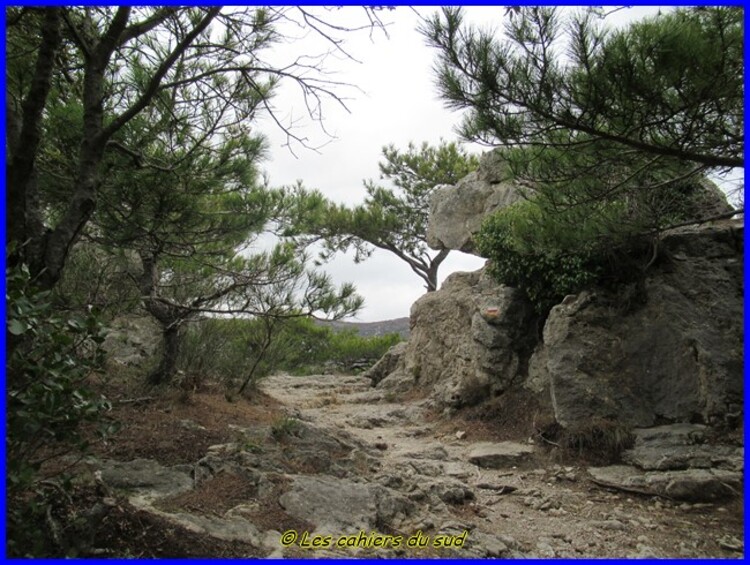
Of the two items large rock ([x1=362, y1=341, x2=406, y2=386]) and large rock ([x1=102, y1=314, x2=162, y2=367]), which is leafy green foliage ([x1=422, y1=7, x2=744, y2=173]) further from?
large rock ([x1=362, y1=341, x2=406, y2=386])

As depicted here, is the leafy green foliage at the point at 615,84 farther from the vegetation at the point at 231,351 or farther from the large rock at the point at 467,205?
the large rock at the point at 467,205

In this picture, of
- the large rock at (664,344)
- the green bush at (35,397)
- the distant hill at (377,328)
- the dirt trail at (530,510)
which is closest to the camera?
the green bush at (35,397)

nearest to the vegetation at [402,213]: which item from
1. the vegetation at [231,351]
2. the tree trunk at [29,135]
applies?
the vegetation at [231,351]

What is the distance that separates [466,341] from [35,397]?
677 centimetres

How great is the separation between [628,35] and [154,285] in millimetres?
4723

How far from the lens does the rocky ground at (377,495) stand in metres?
2.79

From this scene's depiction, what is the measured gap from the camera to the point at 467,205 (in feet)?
33.3

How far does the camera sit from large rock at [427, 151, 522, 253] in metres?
9.66

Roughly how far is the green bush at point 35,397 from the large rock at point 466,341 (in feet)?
18.2

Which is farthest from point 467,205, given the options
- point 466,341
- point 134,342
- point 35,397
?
point 35,397

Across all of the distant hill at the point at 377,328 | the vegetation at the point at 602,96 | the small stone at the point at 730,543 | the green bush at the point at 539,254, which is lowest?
the small stone at the point at 730,543

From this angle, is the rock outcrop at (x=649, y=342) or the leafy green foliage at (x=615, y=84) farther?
the rock outcrop at (x=649, y=342)

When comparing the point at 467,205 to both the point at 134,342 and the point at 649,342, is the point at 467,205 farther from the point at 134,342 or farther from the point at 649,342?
the point at 134,342

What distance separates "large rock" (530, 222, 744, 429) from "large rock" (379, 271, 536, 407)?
1.06 m
